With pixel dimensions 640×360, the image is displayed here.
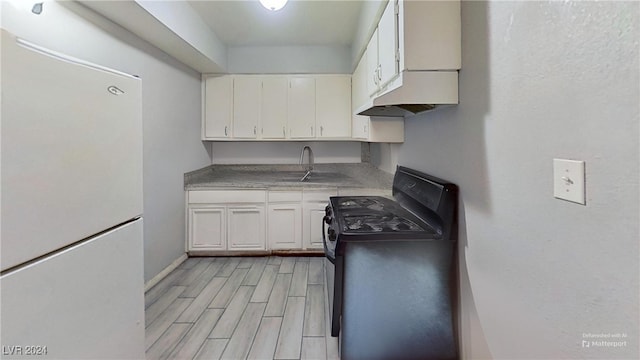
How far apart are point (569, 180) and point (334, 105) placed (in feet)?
11.1

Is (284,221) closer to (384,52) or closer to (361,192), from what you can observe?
(361,192)

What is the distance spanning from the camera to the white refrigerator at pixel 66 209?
2.56ft

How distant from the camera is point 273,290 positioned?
107 inches

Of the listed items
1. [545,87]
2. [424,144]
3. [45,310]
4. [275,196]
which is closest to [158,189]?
[275,196]

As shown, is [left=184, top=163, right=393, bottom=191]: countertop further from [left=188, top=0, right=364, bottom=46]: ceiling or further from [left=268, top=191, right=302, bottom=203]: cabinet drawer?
[left=188, top=0, right=364, bottom=46]: ceiling

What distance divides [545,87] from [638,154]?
349 mm

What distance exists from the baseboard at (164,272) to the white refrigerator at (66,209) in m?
1.54

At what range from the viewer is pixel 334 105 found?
407 centimetres

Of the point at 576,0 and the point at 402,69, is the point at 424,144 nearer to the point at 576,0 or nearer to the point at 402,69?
the point at 402,69

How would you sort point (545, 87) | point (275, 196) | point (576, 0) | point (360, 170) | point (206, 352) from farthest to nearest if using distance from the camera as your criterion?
point (360, 170) → point (275, 196) → point (206, 352) → point (545, 87) → point (576, 0)

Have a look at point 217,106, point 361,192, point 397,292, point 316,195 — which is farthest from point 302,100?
point 397,292

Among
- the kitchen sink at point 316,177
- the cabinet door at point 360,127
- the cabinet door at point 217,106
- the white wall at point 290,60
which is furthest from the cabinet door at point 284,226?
the white wall at point 290,60

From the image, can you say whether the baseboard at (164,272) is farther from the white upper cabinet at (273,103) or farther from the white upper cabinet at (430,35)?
the white upper cabinet at (430,35)

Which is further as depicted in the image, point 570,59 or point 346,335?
point 346,335
